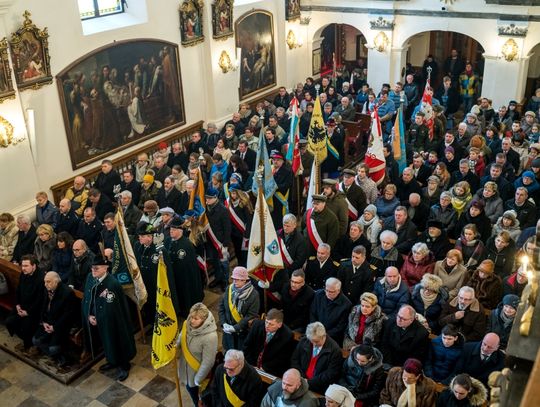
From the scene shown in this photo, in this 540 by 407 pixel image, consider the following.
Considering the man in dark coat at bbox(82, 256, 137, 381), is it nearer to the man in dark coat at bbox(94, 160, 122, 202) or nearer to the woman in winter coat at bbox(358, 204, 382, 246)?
the woman in winter coat at bbox(358, 204, 382, 246)

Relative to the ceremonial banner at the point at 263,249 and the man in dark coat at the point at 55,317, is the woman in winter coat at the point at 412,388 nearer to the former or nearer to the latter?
the ceremonial banner at the point at 263,249

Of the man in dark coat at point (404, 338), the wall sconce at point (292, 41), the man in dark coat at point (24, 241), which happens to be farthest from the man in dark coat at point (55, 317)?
the wall sconce at point (292, 41)

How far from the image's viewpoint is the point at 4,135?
37.7 feet

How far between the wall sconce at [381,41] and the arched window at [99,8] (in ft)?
28.2

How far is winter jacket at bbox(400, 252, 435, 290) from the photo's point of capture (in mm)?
8508

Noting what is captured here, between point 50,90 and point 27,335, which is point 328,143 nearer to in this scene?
point 50,90

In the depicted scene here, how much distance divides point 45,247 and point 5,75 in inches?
144

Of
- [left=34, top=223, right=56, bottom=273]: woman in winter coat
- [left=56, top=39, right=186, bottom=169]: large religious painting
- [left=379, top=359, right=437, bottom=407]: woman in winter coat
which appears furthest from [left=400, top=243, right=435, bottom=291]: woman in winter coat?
[left=56, top=39, right=186, bottom=169]: large religious painting

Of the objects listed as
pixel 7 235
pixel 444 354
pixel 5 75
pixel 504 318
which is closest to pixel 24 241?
pixel 7 235

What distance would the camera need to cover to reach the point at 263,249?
8547mm

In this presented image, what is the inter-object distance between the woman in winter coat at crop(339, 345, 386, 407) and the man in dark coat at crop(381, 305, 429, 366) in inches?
19.5

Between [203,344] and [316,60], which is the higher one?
[316,60]

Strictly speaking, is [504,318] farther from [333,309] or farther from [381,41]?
[381,41]

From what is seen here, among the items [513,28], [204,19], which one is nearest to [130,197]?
[204,19]
